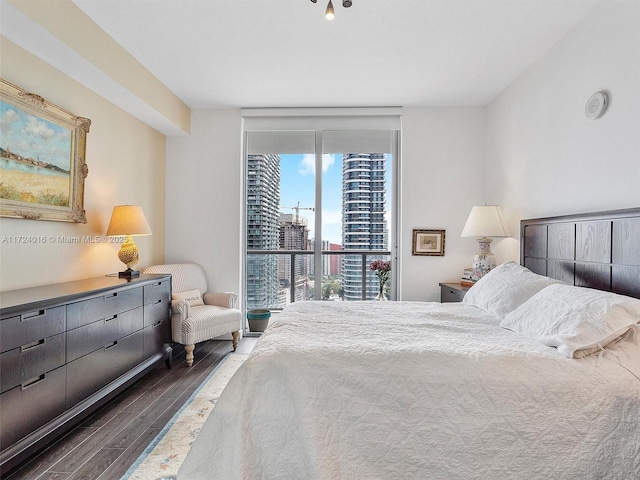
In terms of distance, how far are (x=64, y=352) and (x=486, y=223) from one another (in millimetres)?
3414

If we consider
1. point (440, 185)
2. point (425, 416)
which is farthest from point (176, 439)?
point (440, 185)

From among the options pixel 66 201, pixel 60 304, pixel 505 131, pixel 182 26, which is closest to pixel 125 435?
pixel 60 304

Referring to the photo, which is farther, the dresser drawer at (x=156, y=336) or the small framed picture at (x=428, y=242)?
the small framed picture at (x=428, y=242)

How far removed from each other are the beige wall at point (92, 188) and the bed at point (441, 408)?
5.90ft

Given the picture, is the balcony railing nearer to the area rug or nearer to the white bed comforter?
the area rug

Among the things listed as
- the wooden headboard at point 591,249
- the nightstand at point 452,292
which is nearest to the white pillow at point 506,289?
the wooden headboard at point 591,249

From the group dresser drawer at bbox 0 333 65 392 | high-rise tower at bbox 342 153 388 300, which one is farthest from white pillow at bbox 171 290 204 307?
high-rise tower at bbox 342 153 388 300

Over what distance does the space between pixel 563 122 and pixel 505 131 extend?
93 cm

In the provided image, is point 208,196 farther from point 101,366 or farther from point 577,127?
point 577,127

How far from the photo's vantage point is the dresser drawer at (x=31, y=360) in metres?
1.69

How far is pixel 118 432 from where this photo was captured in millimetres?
2189

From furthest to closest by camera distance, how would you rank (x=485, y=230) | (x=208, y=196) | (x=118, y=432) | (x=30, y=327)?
(x=208, y=196) < (x=485, y=230) < (x=118, y=432) < (x=30, y=327)

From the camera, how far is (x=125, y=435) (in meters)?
2.16

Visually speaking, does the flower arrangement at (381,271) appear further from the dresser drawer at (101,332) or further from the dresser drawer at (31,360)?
the dresser drawer at (31,360)
